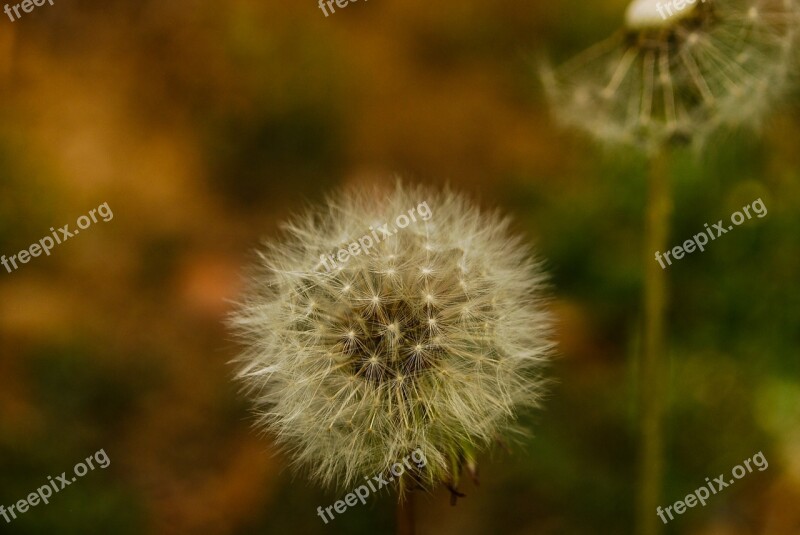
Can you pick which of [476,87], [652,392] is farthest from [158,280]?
[652,392]

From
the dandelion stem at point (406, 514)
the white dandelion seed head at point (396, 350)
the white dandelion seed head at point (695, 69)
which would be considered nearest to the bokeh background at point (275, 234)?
the white dandelion seed head at point (695, 69)

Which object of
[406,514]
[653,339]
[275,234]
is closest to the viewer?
[406,514]

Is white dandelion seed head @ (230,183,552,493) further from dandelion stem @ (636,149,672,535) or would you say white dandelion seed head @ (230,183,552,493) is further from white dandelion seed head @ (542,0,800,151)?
white dandelion seed head @ (542,0,800,151)

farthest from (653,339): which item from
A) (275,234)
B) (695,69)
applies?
(275,234)

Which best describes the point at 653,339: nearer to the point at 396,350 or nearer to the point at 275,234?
the point at 396,350

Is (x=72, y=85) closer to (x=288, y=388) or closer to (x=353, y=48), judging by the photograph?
(x=353, y=48)

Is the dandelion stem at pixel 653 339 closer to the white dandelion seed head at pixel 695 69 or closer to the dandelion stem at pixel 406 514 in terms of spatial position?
the white dandelion seed head at pixel 695 69
